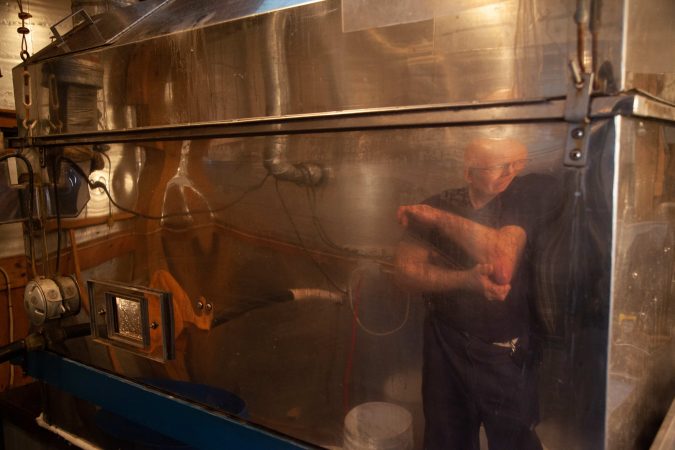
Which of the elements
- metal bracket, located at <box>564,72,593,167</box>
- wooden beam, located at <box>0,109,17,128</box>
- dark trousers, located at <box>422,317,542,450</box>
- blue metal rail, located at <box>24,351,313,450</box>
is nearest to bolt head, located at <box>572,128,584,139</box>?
metal bracket, located at <box>564,72,593,167</box>

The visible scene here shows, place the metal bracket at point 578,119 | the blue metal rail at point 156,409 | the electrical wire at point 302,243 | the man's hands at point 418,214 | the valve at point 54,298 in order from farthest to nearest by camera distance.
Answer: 1. the valve at point 54,298
2. the blue metal rail at point 156,409
3. the electrical wire at point 302,243
4. the man's hands at point 418,214
5. the metal bracket at point 578,119

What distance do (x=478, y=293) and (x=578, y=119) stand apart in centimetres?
29

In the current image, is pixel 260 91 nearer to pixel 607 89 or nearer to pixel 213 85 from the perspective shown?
pixel 213 85

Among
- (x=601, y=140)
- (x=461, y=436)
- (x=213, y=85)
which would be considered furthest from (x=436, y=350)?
(x=213, y=85)

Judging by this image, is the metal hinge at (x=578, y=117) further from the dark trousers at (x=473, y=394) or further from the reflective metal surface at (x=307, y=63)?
the dark trousers at (x=473, y=394)

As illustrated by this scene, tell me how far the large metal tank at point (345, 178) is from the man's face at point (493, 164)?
0.02m

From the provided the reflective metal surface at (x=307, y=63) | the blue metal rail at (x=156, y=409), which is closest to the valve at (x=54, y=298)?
the blue metal rail at (x=156, y=409)

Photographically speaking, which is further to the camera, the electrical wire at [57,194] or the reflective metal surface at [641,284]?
the electrical wire at [57,194]

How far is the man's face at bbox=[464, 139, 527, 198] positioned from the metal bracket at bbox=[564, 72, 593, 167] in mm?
61

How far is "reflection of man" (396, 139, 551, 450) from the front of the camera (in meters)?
0.71

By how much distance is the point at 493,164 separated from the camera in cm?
72

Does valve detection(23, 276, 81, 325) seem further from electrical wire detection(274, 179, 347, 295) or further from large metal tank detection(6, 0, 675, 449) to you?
electrical wire detection(274, 179, 347, 295)

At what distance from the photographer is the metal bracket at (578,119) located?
64cm

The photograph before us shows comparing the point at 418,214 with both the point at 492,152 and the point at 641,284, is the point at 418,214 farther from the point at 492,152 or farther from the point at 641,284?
the point at 641,284
